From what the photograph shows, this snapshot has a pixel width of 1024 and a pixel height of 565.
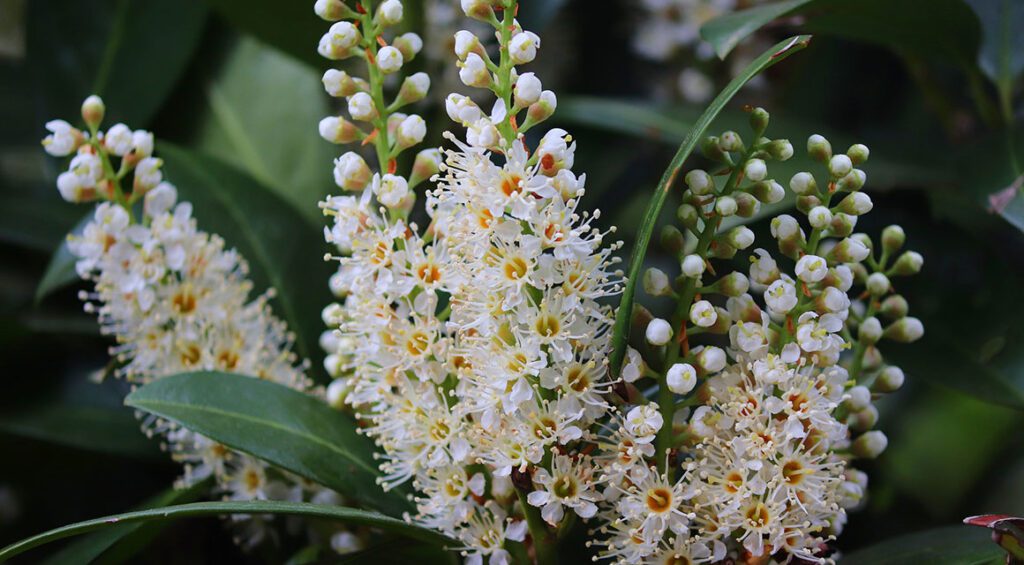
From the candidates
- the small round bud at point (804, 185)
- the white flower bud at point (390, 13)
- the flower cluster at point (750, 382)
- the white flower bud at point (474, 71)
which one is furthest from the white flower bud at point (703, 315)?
the white flower bud at point (390, 13)

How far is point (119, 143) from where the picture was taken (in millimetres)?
884

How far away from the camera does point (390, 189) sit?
0.76m

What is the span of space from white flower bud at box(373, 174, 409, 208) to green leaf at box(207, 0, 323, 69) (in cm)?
49

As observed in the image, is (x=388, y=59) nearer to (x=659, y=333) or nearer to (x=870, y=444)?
(x=659, y=333)

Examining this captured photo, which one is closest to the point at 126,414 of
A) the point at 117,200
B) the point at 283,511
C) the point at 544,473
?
the point at 117,200

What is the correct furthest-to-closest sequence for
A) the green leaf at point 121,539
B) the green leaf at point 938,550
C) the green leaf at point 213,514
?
1. the green leaf at point 121,539
2. the green leaf at point 938,550
3. the green leaf at point 213,514

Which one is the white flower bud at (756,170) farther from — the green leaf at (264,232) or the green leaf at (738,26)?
the green leaf at (264,232)

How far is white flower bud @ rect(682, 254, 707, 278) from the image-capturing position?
710 millimetres

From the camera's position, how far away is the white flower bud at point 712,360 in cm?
72

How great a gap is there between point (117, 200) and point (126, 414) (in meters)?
0.38

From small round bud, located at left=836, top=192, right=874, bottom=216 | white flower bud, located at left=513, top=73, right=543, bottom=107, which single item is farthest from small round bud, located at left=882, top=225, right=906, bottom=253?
white flower bud, located at left=513, top=73, right=543, bottom=107

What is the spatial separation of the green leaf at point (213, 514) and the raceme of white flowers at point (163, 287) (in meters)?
0.16

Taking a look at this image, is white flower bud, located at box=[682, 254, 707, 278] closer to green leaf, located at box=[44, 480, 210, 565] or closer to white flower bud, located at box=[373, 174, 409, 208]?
white flower bud, located at box=[373, 174, 409, 208]

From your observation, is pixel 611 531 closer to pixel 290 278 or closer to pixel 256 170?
pixel 290 278
